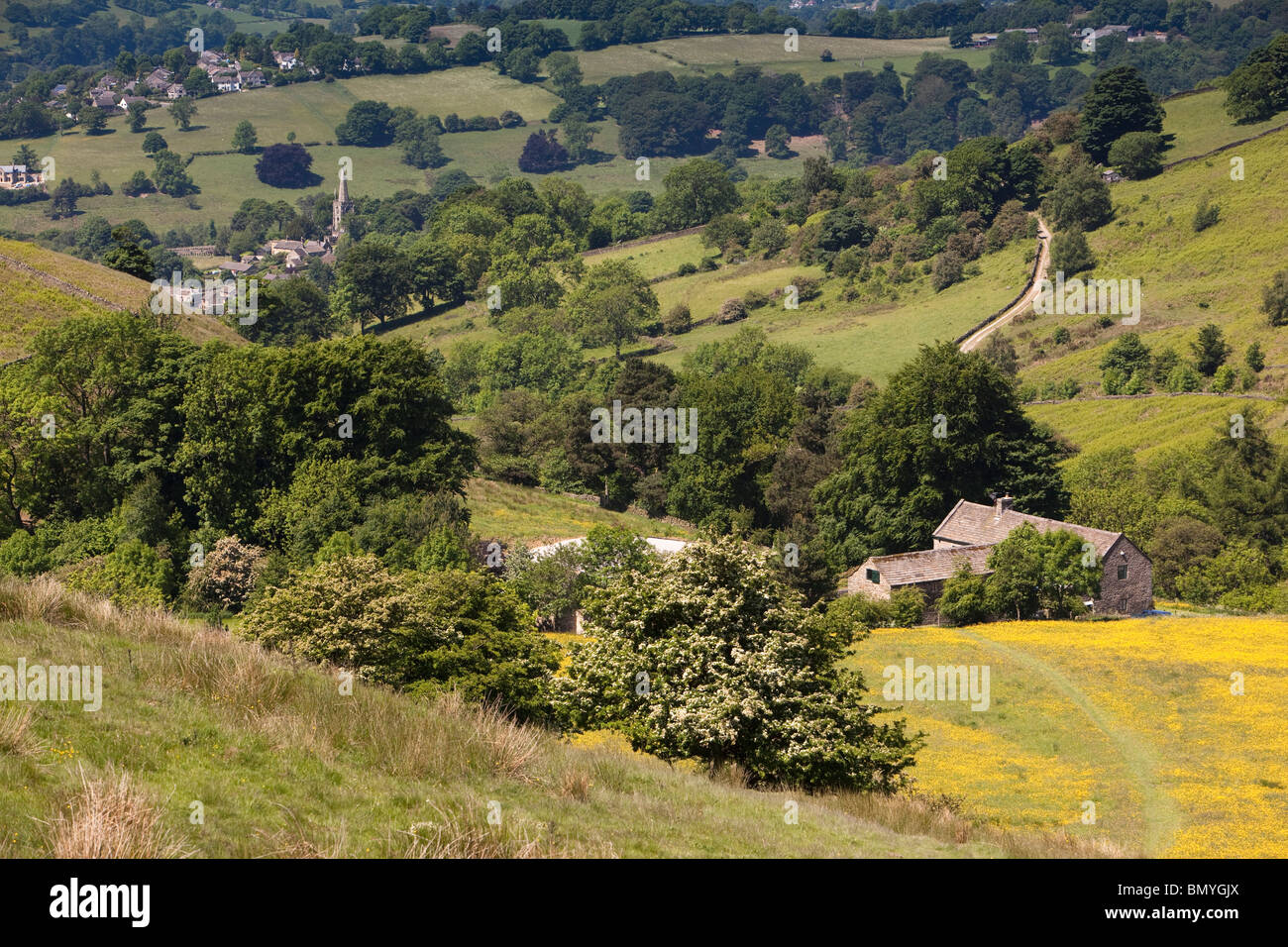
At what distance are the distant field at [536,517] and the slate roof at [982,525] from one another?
54.3 feet

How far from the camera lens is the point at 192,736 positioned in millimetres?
15742

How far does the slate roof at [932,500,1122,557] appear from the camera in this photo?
67.5 meters

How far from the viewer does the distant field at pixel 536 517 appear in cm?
7431

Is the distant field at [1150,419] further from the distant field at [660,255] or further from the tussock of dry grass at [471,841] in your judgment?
the tussock of dry grass at [471,841]

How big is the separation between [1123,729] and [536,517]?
151 ft

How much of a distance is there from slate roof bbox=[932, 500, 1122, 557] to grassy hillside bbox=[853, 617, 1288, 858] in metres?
10.8

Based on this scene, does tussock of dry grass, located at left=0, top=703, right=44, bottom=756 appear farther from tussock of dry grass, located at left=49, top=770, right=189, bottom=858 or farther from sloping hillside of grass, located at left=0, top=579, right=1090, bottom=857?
tussock of dry grass, located at left=49, top=770, right=189, bottom=858

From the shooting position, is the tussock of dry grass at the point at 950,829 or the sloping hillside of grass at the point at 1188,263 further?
the sloping hillside of grass at the point at 1188,263

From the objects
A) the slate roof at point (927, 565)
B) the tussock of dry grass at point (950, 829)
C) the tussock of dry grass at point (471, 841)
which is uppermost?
the tussock of dry grass at point (471, 841)

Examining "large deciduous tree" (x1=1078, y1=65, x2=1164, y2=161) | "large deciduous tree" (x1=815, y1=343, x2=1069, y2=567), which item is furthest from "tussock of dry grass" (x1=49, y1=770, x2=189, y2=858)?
"large deciduous tree" (x1=1078, y1=65, x2=1164, y2=161)

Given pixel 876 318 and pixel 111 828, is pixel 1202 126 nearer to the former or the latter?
pixel 876 318

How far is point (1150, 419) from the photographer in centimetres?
9762

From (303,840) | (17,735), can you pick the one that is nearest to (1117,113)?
(303,840)

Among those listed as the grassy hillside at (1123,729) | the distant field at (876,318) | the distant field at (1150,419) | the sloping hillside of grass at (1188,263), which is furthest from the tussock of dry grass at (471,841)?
the distant field at (876,318)
